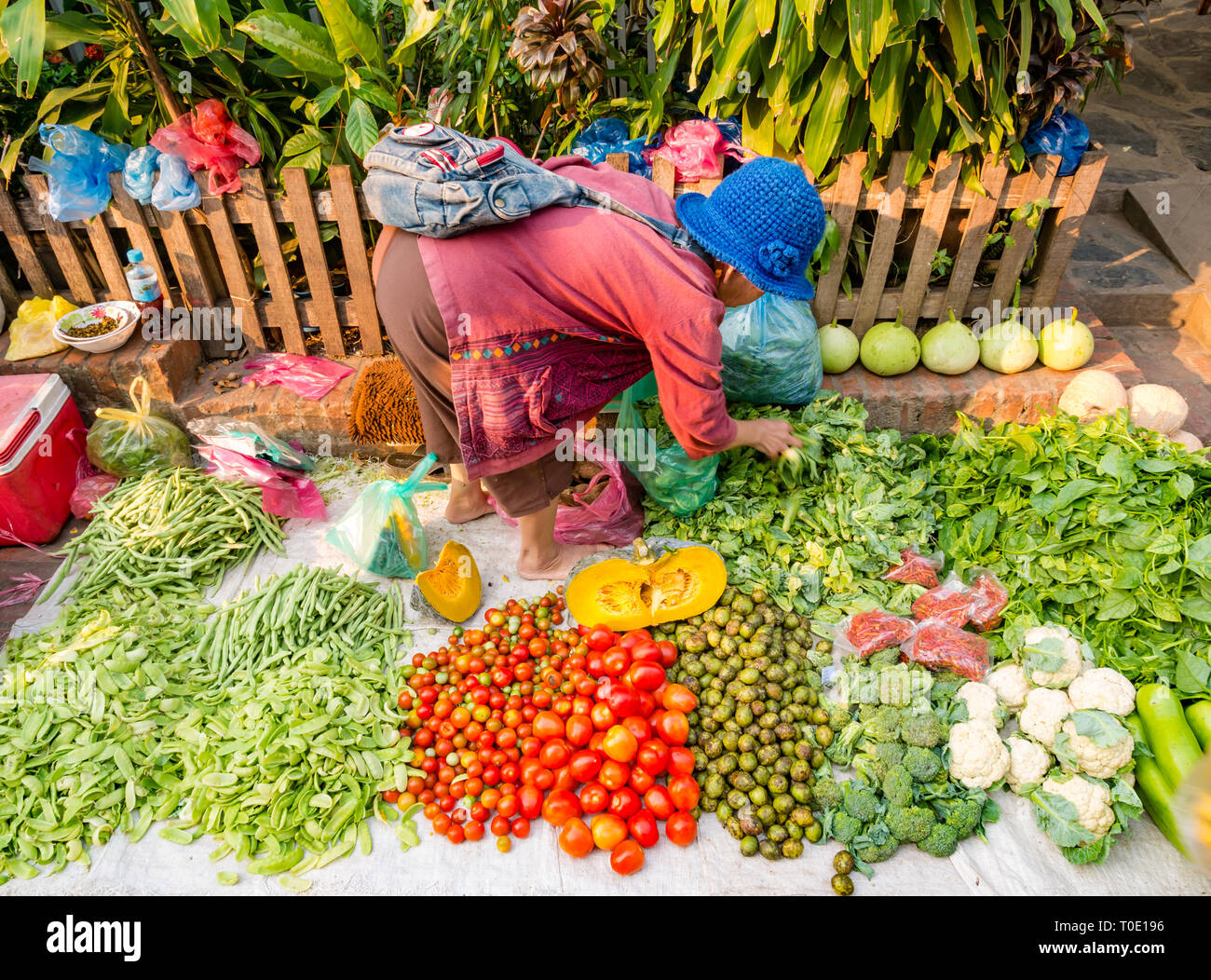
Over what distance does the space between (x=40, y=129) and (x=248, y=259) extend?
37.8 inches

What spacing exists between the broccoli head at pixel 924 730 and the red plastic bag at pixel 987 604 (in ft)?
1.48

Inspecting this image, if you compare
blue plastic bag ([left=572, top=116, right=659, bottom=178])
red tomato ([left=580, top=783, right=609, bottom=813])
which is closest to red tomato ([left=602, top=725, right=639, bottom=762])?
red tomato ([left=580, top=783, right=609, bottom=813])

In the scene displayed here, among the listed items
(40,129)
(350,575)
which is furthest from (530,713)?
(40,129)

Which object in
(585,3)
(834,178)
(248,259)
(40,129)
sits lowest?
(248,259)

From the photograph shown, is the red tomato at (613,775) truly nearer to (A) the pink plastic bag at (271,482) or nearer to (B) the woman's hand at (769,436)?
(B) the woman's hand at (769,436)

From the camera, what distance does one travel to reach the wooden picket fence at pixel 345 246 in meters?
3.26

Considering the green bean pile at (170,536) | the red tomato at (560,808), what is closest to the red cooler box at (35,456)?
the green bean pile at (170,536)

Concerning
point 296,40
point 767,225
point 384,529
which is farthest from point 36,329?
point 767,225

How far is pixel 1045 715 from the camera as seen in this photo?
238 centimetres

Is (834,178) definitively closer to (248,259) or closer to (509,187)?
(509,187)

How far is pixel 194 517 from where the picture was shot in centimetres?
319

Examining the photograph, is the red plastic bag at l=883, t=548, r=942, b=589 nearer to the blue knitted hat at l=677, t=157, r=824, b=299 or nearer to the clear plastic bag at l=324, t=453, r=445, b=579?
the blue knitted hat at l=677, t=157, r=824, b=299

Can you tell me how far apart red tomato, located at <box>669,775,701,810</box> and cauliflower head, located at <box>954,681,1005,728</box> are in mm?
931

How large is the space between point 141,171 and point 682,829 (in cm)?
361
